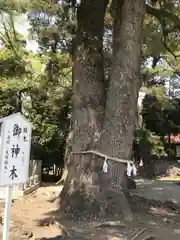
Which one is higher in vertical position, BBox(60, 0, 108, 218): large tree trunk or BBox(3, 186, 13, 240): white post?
BBox(60, 0, 108, 218): large tree trunk

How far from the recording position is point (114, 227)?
7.70 metres

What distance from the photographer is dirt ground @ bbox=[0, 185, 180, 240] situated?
7.18m

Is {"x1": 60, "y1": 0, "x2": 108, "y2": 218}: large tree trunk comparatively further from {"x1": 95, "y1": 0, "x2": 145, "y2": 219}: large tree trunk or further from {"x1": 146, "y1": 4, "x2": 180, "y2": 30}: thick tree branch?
{"x1": 146, "y1": 4, "x2": 180, "y2": 30}: thick tree branch

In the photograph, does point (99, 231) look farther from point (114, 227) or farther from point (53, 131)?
point (53, 131)

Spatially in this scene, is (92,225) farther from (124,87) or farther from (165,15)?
(165,15)

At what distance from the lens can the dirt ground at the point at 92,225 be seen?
A: 7.18 metres

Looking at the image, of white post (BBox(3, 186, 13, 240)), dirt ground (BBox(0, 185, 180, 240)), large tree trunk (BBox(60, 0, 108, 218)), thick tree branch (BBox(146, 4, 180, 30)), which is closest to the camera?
white post (BBox(3, 186, 13, 240))

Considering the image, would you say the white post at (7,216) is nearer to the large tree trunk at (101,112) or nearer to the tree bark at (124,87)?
the large tree trunk at (101,112)

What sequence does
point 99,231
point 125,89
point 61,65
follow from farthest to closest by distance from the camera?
point 61,65 < point 125,89 < point 99,231

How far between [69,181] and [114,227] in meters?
1.85

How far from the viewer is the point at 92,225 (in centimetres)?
788

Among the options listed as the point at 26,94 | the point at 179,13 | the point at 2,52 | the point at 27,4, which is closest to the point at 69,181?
the point at 27,4

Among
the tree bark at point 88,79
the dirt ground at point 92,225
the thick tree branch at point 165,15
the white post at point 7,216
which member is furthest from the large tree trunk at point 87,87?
the white post at point 7,216

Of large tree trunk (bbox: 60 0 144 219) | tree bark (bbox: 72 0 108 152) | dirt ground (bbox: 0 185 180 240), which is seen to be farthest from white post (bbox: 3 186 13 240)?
tree bark (bbox: 72 0 108 152)
